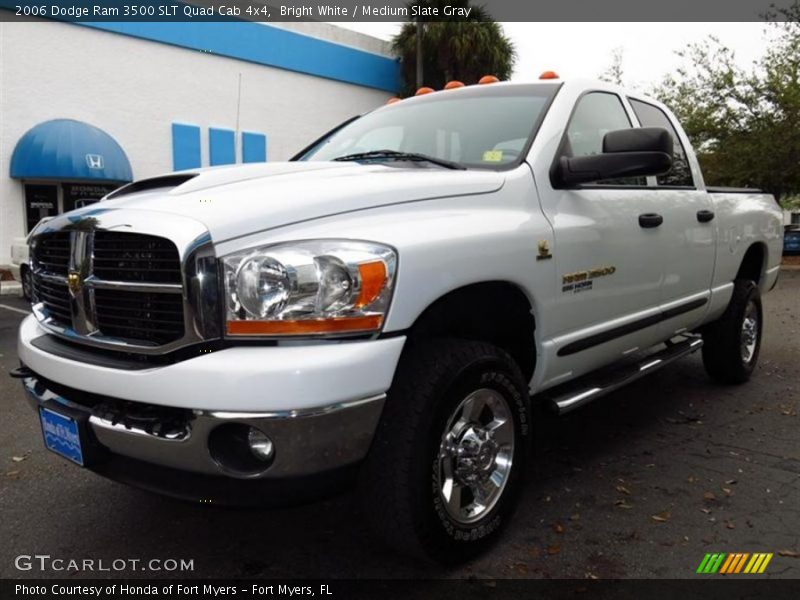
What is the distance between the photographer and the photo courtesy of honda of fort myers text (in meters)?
1.97

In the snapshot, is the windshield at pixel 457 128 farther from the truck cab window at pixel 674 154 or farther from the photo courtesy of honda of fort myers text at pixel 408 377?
the truck cab window at pixel 674 154

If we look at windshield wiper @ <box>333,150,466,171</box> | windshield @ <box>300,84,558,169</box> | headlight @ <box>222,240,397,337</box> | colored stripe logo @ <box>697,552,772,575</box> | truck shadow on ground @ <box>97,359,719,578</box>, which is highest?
windshield @ <box>300,84,558,169</box>

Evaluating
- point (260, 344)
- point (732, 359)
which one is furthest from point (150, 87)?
point (260, 344)

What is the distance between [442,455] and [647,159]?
4.89ft

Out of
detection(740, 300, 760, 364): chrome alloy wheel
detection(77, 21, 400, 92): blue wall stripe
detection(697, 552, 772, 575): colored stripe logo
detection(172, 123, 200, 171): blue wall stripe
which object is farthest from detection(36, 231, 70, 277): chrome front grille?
detection(172, 123, 200, 171): blue wall stripe

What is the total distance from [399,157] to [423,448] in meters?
1.45

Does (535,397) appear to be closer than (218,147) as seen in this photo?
Yes

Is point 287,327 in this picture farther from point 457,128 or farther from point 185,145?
point 185,145

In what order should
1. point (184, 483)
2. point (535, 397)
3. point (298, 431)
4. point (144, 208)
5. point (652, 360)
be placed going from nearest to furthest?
point (298, 431)
point (184, 483)
point (144, 208)
point (535, 397)
point (652, 360)

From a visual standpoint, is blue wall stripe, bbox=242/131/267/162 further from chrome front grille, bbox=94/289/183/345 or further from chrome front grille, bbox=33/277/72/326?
chrome front grille, bbox=94/289/183/345

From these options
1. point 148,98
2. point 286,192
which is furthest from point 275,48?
point 286,192

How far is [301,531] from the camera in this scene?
280 cm

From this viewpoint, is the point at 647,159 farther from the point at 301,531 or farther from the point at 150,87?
the point at 150,87

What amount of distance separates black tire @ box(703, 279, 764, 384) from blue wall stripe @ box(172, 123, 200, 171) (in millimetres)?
13812
